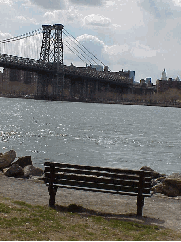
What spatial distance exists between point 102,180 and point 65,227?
1.80 m

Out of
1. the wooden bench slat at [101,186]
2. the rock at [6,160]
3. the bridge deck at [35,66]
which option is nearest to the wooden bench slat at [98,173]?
the wooden bench slat at [101,186]

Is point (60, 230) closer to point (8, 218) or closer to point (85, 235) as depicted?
point (85, 235)

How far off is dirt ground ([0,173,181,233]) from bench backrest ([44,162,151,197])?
2.00ft

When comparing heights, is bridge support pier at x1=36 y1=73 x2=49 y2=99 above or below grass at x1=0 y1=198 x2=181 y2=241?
above

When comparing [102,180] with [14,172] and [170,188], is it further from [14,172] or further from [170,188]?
[14,172]

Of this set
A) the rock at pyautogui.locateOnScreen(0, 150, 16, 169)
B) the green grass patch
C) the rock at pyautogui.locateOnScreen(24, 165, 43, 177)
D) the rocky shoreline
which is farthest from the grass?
the rock at pyautogui.locateOnScreen(0, 150, 16, 169)

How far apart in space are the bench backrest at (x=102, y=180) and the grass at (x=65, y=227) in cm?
73

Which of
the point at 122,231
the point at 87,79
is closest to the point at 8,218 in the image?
the point at 122,231

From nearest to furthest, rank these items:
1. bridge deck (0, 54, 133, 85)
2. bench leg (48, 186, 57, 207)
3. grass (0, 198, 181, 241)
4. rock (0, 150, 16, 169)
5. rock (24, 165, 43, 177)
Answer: grass (0, 198, 181, 241) → bench leg (48, 186, 57, 207) → rock (24, 165, 43, 177) → rock (0, 150, 16, 169) → bridge deck (0, 54, 133, 85)

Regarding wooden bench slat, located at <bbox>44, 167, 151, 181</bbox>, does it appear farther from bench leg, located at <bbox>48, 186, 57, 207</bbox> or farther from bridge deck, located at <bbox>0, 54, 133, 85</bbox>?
bridge deck, located at <bbox>0, 54, 133, 85</bbox>

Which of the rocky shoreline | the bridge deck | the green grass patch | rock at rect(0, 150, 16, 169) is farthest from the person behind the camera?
the bridge deck

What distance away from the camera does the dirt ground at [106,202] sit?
29.8ft

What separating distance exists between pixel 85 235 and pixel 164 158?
814 inches

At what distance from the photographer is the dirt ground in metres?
9.09
